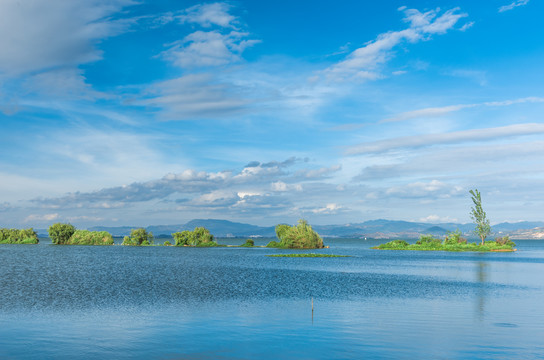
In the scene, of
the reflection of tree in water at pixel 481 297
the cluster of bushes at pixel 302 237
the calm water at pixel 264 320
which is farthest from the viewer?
the cluster of bushes at pixel 302 237

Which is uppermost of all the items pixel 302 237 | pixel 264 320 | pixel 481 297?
pixel 302 237

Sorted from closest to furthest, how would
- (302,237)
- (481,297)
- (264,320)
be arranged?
1. (264,320)
2. (481,297)
3. (302,237)

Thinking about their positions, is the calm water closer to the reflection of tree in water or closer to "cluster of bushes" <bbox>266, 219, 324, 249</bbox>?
the reflection of tree in water

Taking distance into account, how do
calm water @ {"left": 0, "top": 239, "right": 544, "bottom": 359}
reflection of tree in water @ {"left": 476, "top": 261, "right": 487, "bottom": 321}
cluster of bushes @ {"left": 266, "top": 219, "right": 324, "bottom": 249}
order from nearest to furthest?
1. calm water @ {"left": 0, "top": 239, "right": 544, "bottom": 359}
2. reflection of tree in water @ {"left": 476, "top": 261, "right": 487, "bottom": 321}
3. cluster of bushes @ {"left": 266, "top": 219, "right": 324, "bottom": 249}

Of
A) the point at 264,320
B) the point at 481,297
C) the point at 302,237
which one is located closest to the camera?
the point at 264,320

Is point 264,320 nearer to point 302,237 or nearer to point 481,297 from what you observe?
point 481,297

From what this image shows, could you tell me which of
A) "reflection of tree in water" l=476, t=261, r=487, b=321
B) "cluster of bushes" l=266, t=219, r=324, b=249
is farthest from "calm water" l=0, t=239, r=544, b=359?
"cluster of bushes" l=266, t=219, r=324, b=249

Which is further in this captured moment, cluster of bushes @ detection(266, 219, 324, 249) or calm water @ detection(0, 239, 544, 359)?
cluster of bushes @ detection(266, 219, 324, 249)

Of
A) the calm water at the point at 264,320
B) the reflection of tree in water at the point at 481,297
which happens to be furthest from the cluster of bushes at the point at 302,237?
the calm water at the point at 264,320

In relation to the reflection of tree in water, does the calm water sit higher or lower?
higher

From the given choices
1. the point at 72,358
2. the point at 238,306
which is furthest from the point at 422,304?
the point at 72,358

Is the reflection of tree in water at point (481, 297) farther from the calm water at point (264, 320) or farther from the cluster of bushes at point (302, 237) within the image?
the cluster of bushes at point (302, 237)

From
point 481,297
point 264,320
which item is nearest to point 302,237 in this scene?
point 481,297

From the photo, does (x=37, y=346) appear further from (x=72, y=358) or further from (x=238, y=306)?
(x=238, y=306)
